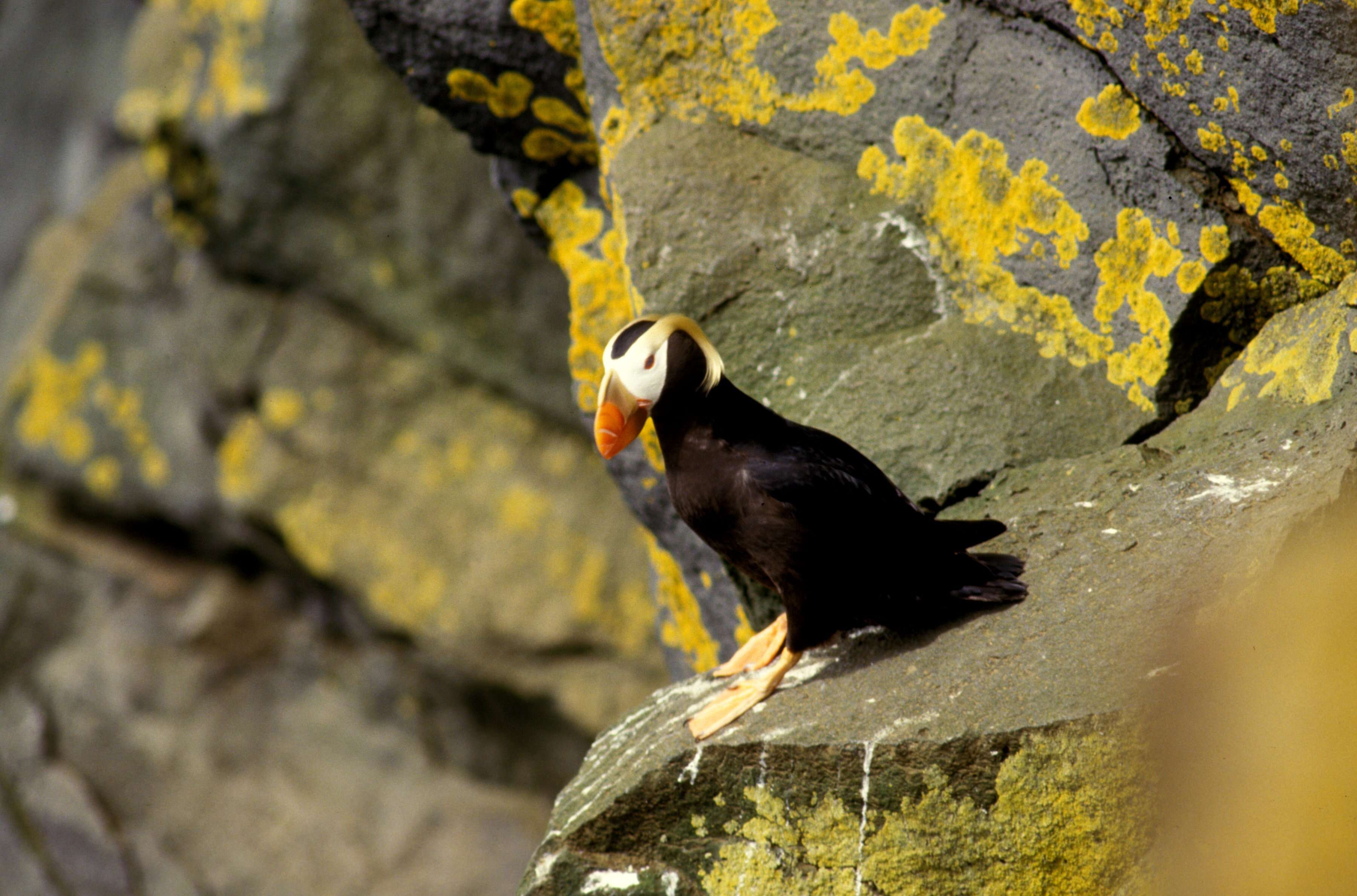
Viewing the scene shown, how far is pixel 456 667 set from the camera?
5086 millimetres

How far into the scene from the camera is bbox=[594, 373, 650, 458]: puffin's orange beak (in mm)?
2148

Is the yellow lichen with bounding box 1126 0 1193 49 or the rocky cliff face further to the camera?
the yellow lichen with bounding box 1126 0 1193 49

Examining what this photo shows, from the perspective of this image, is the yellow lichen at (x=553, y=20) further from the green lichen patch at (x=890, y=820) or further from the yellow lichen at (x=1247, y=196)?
the green lichen patch at (x=890, y=820)

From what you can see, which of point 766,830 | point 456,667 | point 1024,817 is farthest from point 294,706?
point 1024,817

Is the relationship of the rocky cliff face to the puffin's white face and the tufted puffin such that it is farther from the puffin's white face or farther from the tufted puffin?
the puffin's white face

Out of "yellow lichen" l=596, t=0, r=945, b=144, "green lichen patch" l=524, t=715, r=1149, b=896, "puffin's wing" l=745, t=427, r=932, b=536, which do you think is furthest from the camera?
"yellow lichen" l=596, t=0, r=945, b=144

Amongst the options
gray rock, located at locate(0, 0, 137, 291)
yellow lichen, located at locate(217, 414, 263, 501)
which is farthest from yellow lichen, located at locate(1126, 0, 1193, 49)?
gray rock, located at locate(0, 0, 137, 291)

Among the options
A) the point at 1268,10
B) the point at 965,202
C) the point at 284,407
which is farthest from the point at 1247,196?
the point at 284,407

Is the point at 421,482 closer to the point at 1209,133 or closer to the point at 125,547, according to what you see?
the point at 125,547

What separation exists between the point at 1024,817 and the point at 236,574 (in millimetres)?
4467

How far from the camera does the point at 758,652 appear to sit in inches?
95.7

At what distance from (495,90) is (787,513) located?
1.73 meters

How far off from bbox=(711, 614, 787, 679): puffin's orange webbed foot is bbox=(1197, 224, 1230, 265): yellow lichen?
3.40 ft

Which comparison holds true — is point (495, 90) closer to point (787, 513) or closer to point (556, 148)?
point (556, 148)
